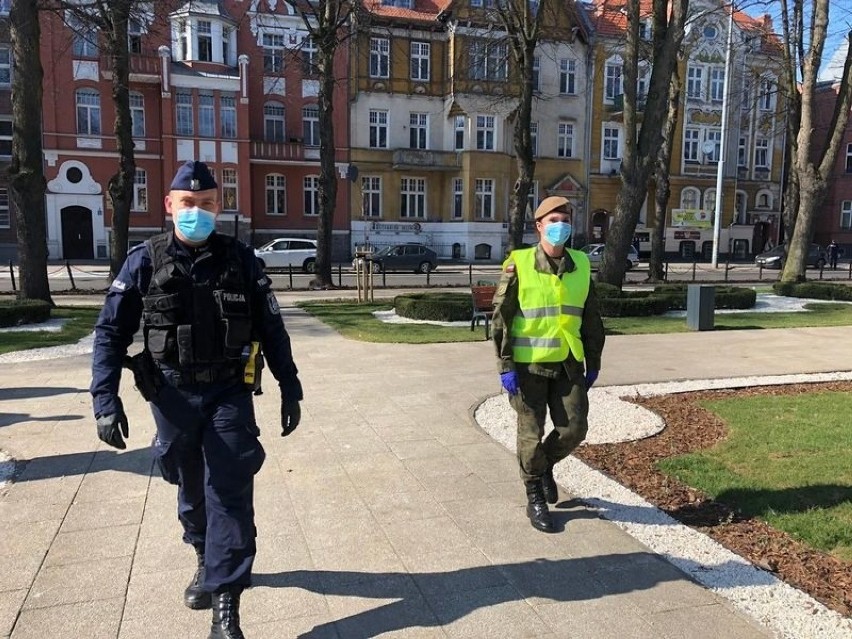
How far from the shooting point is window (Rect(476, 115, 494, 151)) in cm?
4134

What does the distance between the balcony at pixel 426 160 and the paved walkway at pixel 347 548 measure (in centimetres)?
3488

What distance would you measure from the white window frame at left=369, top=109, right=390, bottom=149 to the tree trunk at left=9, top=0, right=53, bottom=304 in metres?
27.5

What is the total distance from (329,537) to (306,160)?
37673 millimetres

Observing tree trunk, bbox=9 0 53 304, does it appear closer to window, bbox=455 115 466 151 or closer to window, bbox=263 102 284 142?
window, bbox=263 102 284 142

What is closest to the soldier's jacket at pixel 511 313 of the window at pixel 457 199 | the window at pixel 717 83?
Answer: the window at pixel 457 199

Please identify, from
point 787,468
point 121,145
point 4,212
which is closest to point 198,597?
point 787,468

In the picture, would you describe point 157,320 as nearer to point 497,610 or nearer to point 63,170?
point 497,610

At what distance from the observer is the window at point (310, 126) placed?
131 ft

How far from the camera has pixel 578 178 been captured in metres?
44.7

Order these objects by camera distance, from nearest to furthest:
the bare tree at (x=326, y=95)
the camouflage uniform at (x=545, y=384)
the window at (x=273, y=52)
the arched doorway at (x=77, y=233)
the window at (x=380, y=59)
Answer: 1. the camouflage uniform at (x=545, y=384)
2. the bare tree at (x=326, y=95)
3. the arched doorway at (x=77, y=233)
4. the window at (x=273, y=52)
5. the window at (x=380, y=59)

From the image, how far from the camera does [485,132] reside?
41.6 m

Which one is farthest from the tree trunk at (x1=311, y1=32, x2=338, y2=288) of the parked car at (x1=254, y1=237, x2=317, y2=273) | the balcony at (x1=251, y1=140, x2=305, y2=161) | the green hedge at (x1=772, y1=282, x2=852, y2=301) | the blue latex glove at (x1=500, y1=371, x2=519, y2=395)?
the blue latex glove at (x1=500, y1=371, x2=519, y2=395)

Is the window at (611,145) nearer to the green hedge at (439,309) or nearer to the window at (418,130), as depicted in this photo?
the window at (418,130)

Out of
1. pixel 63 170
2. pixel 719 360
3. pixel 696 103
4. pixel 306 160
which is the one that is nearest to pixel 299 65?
pixel 306 160
